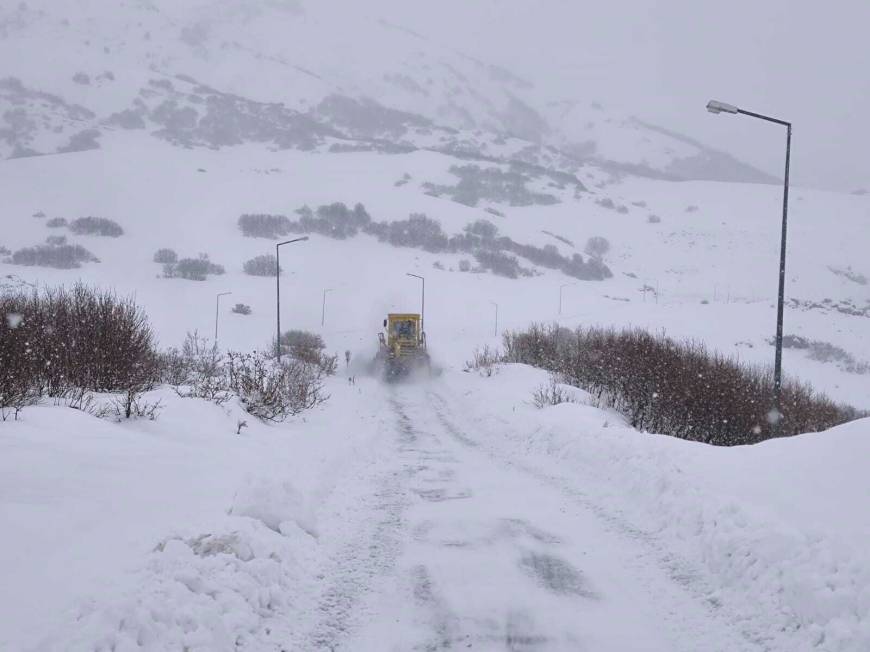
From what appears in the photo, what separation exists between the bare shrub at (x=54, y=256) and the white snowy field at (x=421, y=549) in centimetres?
8088

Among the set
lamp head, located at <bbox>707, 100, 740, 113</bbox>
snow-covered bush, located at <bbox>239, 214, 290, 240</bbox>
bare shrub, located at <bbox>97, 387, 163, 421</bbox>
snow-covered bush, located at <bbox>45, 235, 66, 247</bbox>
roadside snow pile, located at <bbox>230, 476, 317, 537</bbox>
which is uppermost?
snow-covered bush, located at <bbox>239, 214, 290, 240</bbox>

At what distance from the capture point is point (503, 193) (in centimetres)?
17138

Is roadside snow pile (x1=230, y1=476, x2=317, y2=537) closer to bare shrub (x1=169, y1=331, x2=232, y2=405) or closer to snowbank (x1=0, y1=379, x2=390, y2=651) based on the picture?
snowbank (x1=0, y1=379, x2=390, y2=651)

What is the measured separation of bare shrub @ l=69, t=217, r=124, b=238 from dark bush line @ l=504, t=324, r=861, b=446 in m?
90.2

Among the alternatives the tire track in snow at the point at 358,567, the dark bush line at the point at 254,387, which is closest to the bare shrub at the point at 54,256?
Answer: the dark bush line at the point at 254,387

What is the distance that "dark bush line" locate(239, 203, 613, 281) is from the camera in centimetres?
10581

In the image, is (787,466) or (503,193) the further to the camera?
(503,193)

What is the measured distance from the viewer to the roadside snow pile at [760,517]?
450cm

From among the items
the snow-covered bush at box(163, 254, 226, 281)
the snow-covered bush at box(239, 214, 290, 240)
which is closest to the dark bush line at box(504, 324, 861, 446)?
the snow-covered bush at box(163, 254, 226, 281)

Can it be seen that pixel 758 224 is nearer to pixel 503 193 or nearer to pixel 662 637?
pixel 503 193

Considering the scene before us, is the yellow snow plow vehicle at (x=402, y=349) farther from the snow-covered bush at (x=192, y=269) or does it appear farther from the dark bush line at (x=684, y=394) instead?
the snow-covered bush at (x=192, y=269)

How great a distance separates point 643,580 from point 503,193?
17145 centimetres

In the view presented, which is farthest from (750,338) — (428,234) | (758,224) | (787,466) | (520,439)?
(758,224)

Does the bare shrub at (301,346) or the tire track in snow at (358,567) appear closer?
the tire track in snow at (358,567)
